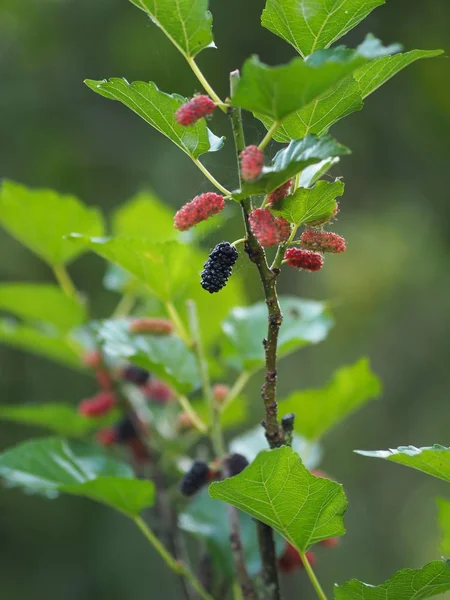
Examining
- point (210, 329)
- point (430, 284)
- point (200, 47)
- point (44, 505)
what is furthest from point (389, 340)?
point (200, 47)

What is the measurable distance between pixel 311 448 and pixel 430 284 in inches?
73.9

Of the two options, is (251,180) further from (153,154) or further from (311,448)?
(153,154)

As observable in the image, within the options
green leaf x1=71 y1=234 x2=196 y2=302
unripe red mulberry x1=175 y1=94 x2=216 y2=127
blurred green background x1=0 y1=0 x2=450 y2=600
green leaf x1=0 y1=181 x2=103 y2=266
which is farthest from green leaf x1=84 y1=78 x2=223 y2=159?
blurred green background x1=0 y1=0 x2=450 y2=600

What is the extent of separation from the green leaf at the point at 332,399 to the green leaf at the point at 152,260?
203 mm

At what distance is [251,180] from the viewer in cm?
48

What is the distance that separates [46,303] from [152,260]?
0.31 m

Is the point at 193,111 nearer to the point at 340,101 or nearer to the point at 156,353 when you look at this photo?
the point at 340,101

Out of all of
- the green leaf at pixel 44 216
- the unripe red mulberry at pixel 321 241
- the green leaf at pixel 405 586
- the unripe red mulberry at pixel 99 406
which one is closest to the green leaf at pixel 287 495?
the green leaf at pixel 405 586

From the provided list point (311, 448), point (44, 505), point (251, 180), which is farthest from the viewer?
point (44, 505)

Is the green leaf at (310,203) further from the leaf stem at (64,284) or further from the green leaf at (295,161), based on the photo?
the leaf stem at (64,284)

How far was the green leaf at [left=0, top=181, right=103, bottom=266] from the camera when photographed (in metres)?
1.06

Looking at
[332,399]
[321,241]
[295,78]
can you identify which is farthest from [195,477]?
[295,78]

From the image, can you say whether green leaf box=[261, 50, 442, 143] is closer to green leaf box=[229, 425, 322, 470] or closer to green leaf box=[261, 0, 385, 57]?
green leaf box=[261, 0, 385, 57]

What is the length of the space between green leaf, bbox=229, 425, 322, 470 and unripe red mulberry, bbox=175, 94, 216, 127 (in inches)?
19.3
